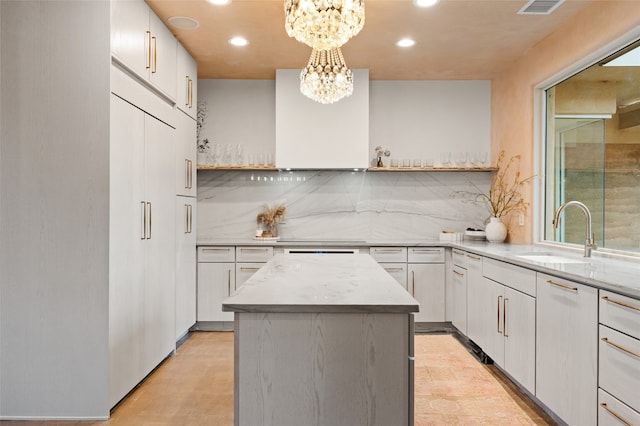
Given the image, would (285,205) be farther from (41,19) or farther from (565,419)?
(565,419)

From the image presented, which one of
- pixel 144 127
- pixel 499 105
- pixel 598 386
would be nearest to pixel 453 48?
pixel 499 105

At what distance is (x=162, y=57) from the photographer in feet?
11.3

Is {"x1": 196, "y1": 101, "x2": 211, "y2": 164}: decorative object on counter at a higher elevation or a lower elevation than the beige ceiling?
lower

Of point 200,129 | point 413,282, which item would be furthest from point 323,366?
point 200,129

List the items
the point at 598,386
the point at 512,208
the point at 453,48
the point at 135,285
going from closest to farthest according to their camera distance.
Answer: the point at 598,386 < the point at 135,285 < the point at 453,48 < the point at 512,208

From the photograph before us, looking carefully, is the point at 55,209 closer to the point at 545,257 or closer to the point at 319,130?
the point at 319,130

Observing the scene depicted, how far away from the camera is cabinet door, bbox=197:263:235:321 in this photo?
14.6 feet

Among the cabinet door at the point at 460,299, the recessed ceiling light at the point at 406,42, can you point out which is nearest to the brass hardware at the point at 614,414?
the cabinet door at the point at 460,299

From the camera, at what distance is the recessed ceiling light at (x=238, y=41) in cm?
380

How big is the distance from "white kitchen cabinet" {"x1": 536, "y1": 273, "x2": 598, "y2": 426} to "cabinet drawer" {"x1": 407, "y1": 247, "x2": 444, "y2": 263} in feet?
6.11

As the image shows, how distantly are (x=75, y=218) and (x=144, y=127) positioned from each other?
841 millimetres

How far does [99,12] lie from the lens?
100 inches

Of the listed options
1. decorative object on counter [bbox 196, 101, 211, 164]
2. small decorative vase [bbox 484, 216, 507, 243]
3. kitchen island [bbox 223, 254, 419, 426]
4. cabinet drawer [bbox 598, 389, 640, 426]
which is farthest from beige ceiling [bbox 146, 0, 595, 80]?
cabinet drawer [bbox 598, 389, 640, 426]

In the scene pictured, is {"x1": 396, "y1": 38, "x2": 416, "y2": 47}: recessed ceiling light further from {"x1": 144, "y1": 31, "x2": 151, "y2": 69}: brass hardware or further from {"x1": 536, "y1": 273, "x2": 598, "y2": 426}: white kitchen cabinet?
{"x1": 536, "y1": 273, "x2": 598, "y2": 426}: white kitchen cabinet
